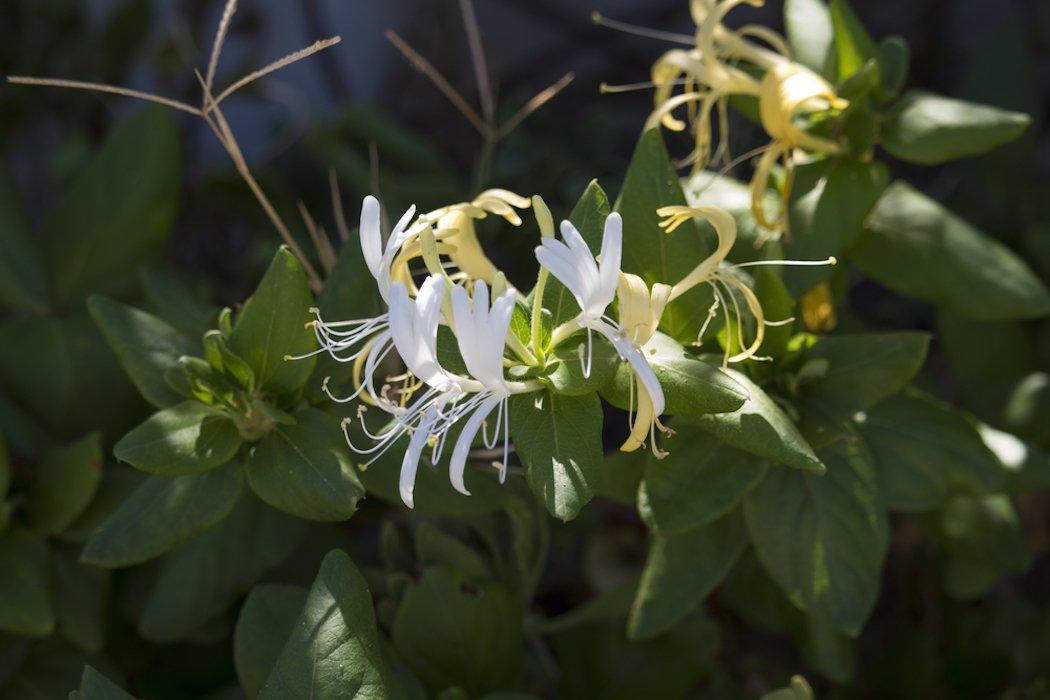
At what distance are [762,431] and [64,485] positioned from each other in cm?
54

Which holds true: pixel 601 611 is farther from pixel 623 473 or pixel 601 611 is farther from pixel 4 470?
pixel 4 470

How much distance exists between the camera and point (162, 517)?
0.71 meters

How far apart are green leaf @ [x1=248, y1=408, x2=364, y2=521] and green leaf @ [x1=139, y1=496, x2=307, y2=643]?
0.43 feet

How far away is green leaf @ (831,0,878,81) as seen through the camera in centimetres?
82

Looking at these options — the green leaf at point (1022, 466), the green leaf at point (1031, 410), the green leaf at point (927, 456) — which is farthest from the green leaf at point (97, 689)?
the green leaf at point (1031, 410)

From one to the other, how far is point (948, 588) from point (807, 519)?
0.33 meters

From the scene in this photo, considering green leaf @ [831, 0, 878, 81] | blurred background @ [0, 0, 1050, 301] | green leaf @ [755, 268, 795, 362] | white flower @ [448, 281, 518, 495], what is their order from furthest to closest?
blurred background @ [0, 0, 1050, 301] → green leaf @ [831, 0, 878, 81] → green leaf @ [755, 268, 795, 362] → white flower @ [448, 281, 518, 495]

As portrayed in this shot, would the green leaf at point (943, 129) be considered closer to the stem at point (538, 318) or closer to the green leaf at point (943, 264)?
the green leaf at point (943, 264)

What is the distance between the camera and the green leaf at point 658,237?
2.18ft

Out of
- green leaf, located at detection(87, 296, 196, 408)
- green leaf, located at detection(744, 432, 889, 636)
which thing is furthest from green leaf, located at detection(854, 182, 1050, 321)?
green leaf, located at detection(87, 296, 196, 408)

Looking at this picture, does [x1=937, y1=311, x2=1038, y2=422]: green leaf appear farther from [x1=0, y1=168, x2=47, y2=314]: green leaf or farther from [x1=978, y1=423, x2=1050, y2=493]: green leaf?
[x1=0, y1=168, x2=47, y2=314]: green leaf

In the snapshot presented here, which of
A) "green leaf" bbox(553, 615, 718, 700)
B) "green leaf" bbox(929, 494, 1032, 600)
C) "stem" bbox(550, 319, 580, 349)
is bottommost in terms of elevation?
"green leaf" bbox(553, 615, 718, 700)

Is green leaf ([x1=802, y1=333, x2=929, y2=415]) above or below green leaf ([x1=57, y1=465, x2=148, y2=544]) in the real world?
above

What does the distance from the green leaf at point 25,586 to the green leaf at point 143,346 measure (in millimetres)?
190
